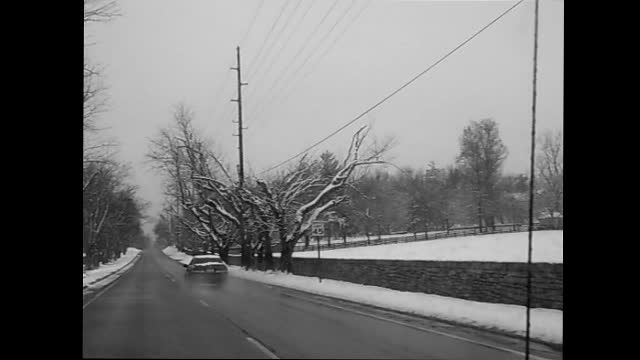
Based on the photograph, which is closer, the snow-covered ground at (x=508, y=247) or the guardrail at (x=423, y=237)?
the snow-covered ground at (x=508, y=247)

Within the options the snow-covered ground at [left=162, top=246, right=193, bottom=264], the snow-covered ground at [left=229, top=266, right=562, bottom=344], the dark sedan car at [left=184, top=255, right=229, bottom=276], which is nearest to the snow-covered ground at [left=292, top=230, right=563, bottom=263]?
the snow-covered ground at [left=229, top=266, right=562, bottom=344]

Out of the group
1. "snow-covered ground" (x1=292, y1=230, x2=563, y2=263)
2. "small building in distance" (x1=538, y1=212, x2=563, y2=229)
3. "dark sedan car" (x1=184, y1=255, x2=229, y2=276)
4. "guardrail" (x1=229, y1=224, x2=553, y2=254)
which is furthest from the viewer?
"dark sedan car" (x1=184, y1=255, x2=229, y2=276)

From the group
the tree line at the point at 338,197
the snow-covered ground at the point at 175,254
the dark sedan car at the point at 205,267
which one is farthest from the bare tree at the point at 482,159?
the snow-covered ground at the point at 175,254

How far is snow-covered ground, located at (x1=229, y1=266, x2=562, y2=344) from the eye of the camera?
8.48 metres

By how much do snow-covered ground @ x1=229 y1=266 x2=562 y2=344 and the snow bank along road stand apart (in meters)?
0.44

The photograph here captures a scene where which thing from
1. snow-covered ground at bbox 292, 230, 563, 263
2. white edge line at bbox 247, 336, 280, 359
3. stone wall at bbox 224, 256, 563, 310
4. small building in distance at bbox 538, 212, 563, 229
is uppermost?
small building in distance at bbox 538, 212, 563, 229

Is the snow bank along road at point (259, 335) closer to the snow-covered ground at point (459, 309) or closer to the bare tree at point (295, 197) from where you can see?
the snow-covered ground at point (459, 309)

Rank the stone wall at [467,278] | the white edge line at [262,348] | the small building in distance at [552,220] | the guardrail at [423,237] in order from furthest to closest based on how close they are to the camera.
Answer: the stone wall at [467,278], the guardrail at [423,237], the small building in distance at [552,220], the white edge line at [262,348]

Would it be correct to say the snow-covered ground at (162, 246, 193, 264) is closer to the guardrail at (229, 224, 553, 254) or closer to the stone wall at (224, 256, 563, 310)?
the guardrail at (229, 224, 553, 254)

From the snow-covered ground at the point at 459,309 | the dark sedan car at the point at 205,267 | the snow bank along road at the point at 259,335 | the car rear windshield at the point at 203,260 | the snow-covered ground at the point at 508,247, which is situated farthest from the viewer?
the car rear windshield at the point at 203,260

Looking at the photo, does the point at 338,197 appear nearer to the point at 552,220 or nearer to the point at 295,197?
the point at 295,197

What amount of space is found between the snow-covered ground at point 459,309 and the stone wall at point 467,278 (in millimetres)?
183

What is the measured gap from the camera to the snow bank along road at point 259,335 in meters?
4.47
